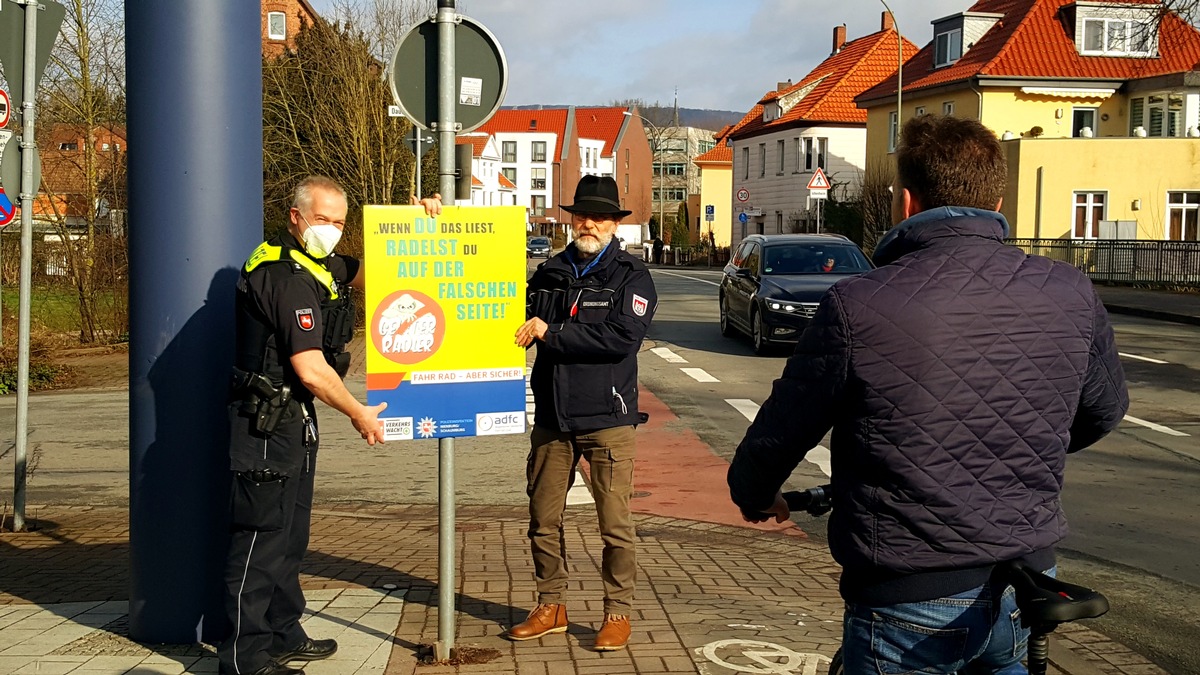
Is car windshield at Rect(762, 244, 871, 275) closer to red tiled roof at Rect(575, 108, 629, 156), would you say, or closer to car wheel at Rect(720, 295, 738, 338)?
car wheel at Rect(720, 295, 738, 338)

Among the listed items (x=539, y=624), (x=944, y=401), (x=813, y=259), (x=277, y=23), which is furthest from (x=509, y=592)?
(x=277, y=23)

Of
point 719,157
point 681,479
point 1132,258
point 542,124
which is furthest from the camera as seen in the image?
point 542,124

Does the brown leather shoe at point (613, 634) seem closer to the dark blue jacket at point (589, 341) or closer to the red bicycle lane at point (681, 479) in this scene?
the dark blue jacket at point (589, 341)

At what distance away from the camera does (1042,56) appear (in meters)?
42.7

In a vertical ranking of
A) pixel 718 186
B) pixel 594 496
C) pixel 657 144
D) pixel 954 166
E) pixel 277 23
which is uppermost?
pixel 277 23

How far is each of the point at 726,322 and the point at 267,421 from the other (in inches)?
648

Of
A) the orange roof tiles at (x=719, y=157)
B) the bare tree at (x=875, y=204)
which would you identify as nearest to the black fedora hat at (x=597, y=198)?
the bare tree at (x=875, y=204)

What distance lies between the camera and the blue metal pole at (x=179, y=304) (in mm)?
Result: 4883

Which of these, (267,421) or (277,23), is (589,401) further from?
(277,23)

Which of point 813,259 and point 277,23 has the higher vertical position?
point 277,23

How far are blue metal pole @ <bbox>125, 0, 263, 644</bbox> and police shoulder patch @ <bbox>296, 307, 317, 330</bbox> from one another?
2.42ft

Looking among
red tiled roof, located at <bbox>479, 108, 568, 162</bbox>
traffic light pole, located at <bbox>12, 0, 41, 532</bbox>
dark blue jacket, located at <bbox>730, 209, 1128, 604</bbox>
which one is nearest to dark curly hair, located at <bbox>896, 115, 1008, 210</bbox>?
dark blue jacket, located at <bbox>730, 209, 1128, 604</bbox>

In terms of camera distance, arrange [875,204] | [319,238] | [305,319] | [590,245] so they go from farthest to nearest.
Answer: [875,204]
[590,245]
[319,238]
[305,319]

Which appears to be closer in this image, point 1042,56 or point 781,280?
point 781,280
